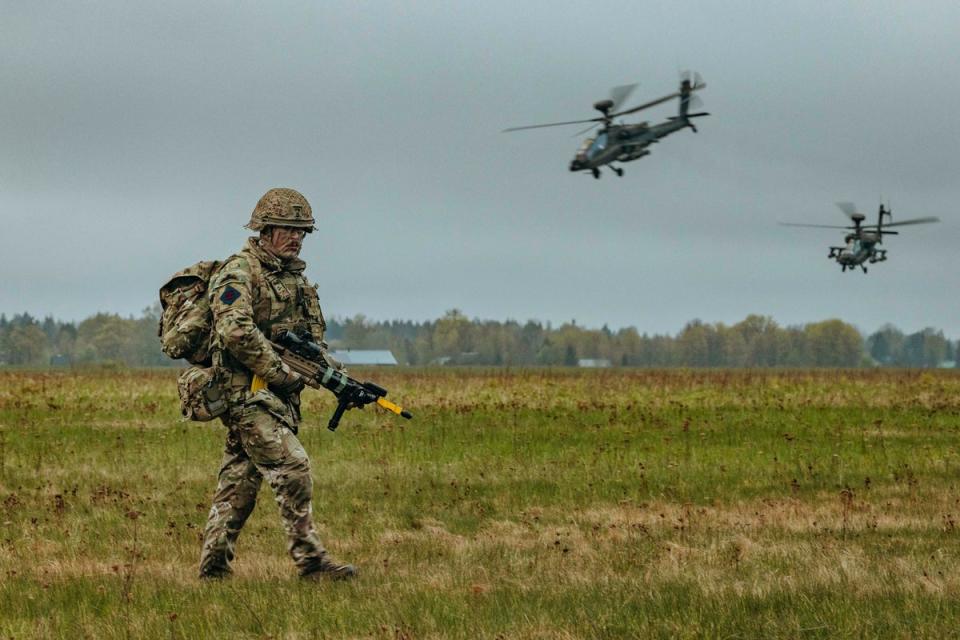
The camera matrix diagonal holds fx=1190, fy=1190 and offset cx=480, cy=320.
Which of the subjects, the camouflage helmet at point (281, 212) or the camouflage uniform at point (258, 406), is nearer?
the camouflage uniform at point (258, 406)

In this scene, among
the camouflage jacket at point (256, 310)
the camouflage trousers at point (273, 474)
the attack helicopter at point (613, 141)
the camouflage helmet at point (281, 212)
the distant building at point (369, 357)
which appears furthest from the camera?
the distant building at point (369, 357)

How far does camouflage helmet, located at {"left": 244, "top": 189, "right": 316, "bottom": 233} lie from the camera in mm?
7914

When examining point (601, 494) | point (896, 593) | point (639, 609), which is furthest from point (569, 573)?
point (601, 494)

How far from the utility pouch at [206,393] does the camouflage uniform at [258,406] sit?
0.06 meters

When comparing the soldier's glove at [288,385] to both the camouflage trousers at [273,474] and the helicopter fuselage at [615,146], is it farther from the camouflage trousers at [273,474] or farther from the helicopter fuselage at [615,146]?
the helicopter fuselage at [615,146]

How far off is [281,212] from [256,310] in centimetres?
68

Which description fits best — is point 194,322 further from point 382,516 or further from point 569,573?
point 382,516

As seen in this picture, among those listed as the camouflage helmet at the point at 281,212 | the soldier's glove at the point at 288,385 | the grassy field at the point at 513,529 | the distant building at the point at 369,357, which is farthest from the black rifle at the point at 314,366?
the distant building at the point at 369,357

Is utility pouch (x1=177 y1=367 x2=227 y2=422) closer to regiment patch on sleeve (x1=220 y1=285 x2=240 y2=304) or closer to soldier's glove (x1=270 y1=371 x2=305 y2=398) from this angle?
soldier's glove (x1=270 y1=371 x2=305 y2=398)

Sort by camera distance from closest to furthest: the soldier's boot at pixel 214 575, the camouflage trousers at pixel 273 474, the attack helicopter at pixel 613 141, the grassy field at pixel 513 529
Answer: the grassy field at pixel 513 529
the camouflage trousers at pixel 273 474
the soldier's boot at pixel 214 575
the attack helicopter at pixel 613 141

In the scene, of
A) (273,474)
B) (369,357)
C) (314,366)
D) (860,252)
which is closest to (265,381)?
(314,366)

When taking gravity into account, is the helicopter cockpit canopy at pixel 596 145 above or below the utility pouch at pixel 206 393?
above

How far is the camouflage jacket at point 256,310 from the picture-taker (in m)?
7.57

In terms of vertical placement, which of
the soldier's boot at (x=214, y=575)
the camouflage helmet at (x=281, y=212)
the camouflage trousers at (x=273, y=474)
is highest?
the camouflage helmet at (x=281, y=212)
